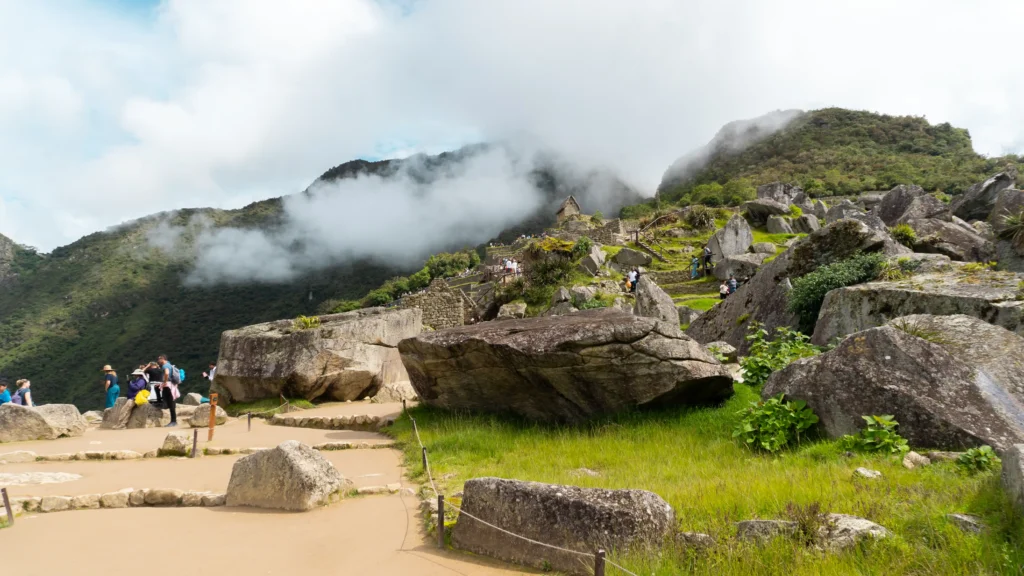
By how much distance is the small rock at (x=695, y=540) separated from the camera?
4.23 meters

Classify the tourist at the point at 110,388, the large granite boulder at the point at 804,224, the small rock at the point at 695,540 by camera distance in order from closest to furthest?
the small rock at the point at 695,540 → the tourist at the point at 110,388 → the large granite boulder at the point at 804,224

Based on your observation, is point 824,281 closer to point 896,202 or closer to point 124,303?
point 896,202

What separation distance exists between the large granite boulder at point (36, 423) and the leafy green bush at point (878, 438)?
14084mm

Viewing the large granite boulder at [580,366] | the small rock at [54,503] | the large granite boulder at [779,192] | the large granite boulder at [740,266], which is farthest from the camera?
the large granite boulder at [779,192]

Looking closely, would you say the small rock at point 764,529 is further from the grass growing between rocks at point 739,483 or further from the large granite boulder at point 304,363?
the large granite boulder at point 304,363

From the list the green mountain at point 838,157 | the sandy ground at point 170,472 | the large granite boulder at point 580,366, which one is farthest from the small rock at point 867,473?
the green mountain at point 838,157

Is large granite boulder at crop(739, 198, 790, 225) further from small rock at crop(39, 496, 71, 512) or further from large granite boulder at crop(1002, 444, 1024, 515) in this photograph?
small rock at crop(39, 496, 71, 512)

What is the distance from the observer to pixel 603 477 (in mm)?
6758

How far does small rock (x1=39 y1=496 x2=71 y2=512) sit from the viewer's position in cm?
694

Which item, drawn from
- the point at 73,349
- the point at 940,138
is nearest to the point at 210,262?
the point at 73,349

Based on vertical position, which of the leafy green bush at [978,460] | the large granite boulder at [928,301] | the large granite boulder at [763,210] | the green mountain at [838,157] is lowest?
the leafy green bush at [978,460]

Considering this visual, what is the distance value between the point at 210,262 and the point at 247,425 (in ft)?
269

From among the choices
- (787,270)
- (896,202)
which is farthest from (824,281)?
(896,202)

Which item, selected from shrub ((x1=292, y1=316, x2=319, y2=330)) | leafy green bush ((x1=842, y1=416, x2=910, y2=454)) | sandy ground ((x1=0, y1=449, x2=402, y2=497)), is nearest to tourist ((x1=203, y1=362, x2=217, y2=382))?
shrub ((x1=292, y1=316, x2=319, y2=330))
